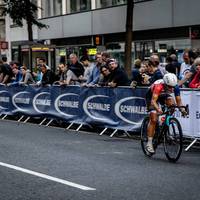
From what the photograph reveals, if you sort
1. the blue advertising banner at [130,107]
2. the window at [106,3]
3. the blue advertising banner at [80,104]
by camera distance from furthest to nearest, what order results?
the window at [106,3]
the blue advertising banner at [80,104]
the blue advertising banner at [130,107]

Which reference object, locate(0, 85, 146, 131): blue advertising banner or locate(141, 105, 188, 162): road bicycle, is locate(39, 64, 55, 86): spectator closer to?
locate(0, 85, 146, 131): blue advertising banner

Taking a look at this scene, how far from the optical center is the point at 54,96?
56.6ft

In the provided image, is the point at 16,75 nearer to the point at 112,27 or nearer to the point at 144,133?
the point at 144,133

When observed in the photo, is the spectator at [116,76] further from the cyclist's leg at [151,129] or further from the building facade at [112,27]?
the building facade at [112,27]

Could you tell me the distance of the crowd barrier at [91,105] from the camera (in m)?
12.4

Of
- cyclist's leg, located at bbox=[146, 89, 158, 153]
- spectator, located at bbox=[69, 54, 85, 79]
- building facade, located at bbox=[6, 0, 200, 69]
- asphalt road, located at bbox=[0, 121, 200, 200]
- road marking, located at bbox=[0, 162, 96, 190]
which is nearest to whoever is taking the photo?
asphalt road, located at bbox=[0, 121, 200, 200]

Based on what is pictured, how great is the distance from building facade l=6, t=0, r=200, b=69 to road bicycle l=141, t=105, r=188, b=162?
54.0 ft

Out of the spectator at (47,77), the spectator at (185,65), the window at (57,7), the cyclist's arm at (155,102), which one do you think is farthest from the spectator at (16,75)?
the window at (57,7)

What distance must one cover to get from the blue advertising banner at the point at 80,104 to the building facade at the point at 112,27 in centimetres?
1053

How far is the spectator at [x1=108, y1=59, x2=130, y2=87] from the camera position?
1469 cm

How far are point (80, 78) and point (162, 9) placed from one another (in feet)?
42.9

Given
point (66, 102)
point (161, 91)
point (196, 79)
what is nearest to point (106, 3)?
point (66, 102)

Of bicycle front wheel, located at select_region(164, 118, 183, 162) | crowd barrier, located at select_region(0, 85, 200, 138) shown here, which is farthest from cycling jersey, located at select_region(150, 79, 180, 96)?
crowd barrier, located at select_region(0, 85, 200, 138)

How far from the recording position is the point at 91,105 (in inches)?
616
